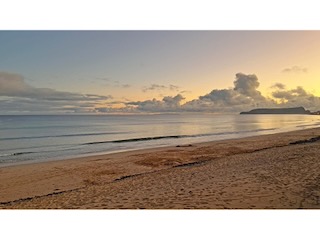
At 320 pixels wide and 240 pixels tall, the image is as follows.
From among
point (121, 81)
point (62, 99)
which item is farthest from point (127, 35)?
point (62, 99)

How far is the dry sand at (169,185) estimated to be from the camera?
198 inches

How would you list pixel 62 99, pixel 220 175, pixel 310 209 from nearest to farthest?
pixel 310 209
pixel 220 175
pixel 62 99

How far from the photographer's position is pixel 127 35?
1110 cm

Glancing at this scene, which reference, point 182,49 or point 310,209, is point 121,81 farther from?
point 310,209

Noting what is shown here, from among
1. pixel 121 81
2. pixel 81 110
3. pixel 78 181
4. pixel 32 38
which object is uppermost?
pixel 32 38

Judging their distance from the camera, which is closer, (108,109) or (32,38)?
(32,38)

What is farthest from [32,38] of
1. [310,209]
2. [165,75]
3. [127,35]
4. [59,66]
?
[310,209]

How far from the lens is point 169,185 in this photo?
6148 mm

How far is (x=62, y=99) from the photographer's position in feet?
58.2

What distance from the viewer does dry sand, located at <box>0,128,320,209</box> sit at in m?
5.03

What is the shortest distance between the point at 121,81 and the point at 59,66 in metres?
2.96
